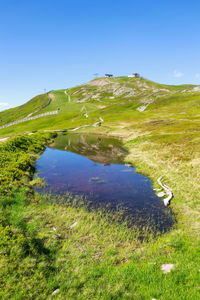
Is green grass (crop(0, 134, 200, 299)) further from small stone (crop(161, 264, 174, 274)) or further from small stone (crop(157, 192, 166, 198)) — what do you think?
small stone (crop(157, 192, 166, 198))

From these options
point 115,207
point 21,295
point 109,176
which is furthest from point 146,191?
point 21,295

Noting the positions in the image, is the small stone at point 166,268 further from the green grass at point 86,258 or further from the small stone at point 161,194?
the small stone at point 161,194

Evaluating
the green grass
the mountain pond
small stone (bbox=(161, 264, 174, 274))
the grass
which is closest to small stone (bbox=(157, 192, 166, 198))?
the mountain pond

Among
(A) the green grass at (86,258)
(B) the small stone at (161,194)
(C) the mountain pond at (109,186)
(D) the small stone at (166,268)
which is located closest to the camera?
(A) the green grass at (86,258)

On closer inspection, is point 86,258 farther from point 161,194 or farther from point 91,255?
point 161,194

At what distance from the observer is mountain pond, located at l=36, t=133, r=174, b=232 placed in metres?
20.6

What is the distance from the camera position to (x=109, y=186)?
95.6ft

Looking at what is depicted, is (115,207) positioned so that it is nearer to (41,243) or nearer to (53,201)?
(53,201)

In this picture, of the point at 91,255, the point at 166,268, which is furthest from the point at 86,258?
the point at 166,268

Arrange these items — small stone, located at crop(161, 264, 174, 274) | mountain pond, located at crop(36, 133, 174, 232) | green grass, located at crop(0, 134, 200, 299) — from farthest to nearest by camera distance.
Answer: mountain pond, located at crop(36, 133, 174, 232) → small stone, located at crop(161, 264, 174, 274) → green grass, located at crop(0, 134, 200, 299)

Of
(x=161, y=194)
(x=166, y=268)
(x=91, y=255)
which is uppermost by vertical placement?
(x=91, y=255)

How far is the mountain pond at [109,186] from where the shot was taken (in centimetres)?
2056

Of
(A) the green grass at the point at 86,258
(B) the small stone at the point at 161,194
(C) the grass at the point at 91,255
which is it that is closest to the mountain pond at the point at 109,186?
(B) the small stone at the point at 161,194

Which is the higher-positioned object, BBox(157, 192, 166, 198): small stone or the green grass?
the green grass
